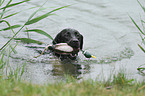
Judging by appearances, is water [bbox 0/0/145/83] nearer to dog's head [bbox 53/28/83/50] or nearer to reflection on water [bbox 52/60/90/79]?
reflection on water [bbox 52/60/90/79]

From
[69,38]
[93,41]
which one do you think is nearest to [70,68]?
[69,38]

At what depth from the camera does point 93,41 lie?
718cm

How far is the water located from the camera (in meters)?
4.96

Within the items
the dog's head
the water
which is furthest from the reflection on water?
the dog's head

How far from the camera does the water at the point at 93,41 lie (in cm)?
496

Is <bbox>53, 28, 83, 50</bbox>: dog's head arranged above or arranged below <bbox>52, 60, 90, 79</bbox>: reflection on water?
above

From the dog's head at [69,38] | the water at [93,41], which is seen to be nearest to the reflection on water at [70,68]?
the water at [93,41]

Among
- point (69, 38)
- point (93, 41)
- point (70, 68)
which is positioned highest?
point (69, 38)

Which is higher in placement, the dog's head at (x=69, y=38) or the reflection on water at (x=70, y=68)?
the dog's head at (x=69, y=38)

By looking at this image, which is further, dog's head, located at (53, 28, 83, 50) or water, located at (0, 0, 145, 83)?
dog's head, located at (53, 28, 83, 50)

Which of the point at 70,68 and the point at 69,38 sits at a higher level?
the point at 69,38

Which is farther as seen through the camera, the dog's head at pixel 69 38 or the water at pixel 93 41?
the dog's head at pixel 69 38

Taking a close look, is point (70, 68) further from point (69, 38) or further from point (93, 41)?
point (93, 41)

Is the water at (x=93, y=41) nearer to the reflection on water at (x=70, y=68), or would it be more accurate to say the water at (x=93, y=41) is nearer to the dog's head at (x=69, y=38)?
the reflection on water at (x=70, y=68)
